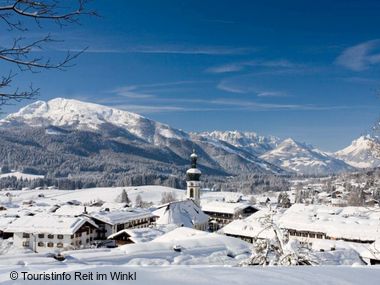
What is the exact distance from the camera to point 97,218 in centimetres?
5406

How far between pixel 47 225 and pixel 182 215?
17.3 metres

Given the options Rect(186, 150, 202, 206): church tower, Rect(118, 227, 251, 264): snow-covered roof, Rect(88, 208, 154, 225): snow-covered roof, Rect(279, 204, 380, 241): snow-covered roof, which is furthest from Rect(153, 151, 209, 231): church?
Rect(118, 227, 251, 264): snow-covered roof

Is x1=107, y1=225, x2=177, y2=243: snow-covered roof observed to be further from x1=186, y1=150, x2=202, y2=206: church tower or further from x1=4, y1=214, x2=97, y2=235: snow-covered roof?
x1=186, y1=150, x2=202, y2=206: church tower

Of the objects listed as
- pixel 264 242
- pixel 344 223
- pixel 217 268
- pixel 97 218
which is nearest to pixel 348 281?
pixel 217 268

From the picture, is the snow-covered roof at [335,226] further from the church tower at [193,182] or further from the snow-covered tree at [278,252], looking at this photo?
the snow-covered tree at [278,252]

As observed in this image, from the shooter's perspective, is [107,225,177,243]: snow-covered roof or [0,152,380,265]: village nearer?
[0,152,380,265]: village

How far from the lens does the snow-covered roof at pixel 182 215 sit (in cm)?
5417

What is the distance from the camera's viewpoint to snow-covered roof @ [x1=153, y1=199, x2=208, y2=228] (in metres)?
54.2

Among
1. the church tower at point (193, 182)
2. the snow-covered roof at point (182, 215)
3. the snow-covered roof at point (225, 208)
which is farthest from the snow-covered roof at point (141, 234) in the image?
the snow-covered roof at point (225, 208)

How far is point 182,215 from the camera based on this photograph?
5559 centimetres

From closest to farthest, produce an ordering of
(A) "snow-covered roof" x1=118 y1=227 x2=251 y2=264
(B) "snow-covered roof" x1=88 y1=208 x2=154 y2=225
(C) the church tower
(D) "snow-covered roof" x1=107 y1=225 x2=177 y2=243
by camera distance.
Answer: (A) "snow-covered roof" x1=118 y1=227 x2=251 y2=264
(D) "snow-covered roof" x1=107 y1=225 x2=177 y2=243
(B) "snow-covered roof" x1=88 y1=208 x2=154 y2=225
(C) the church tower

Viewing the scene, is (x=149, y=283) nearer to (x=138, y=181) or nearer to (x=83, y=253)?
(x=83, y=253)

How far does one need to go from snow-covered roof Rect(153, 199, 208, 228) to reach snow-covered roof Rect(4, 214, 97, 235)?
11.0m

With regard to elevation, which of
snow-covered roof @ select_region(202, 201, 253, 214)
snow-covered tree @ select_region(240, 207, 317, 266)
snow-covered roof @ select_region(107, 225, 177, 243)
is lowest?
snow-covered roof @ select_region(202, 201, 253, 214)
